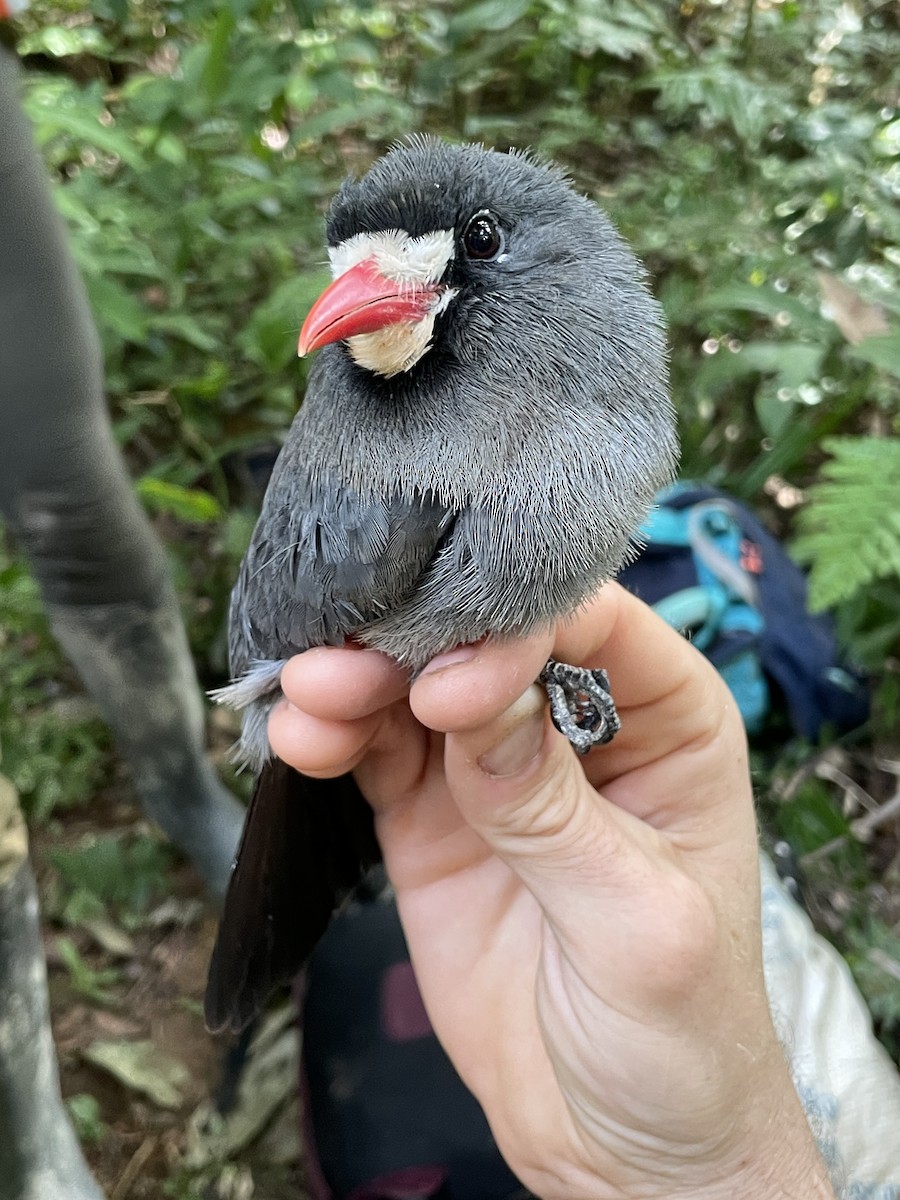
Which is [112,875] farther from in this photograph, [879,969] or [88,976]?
[879,969]

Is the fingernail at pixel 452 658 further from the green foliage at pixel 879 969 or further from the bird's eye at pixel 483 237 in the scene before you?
the green foliage at pixel 879 969

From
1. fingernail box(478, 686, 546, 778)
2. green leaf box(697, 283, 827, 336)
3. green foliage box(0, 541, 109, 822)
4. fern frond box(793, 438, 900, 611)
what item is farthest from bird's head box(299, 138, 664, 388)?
green foliage box(0, 541, 109, 822)

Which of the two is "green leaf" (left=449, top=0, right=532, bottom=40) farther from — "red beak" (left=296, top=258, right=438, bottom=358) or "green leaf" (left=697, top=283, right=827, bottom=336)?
"red beak" (left=296, top=258, right=438, bottom=358)

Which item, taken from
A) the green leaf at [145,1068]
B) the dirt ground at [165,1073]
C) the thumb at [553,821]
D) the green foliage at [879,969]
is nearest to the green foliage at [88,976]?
the dirt ground at [165,1073]

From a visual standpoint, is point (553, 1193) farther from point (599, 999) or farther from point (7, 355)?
point (7, 355)

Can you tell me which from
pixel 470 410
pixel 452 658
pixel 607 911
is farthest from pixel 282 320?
pixel 607 911
